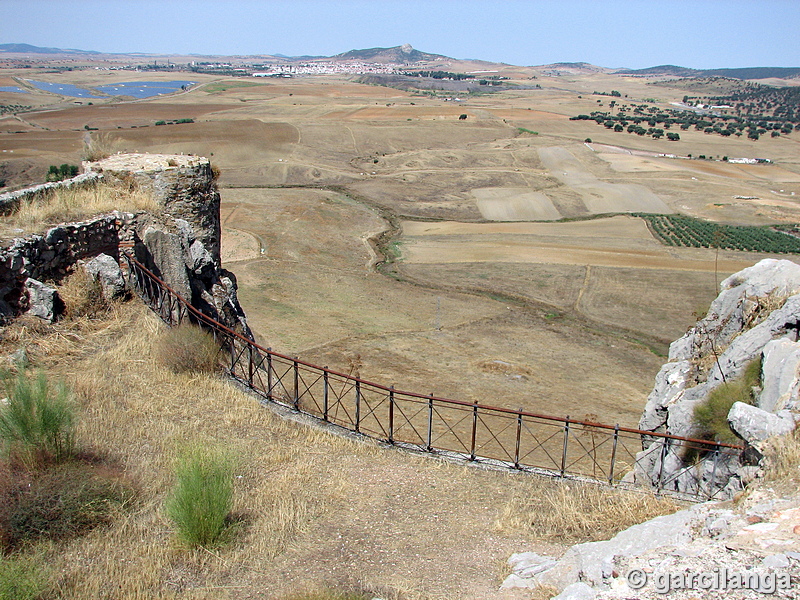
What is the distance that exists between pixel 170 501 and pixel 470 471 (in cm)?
444

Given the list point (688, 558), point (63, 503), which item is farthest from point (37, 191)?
point (688, 558)

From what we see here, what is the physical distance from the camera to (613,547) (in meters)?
6.13

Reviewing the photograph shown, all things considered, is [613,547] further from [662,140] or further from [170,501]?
[662,140]

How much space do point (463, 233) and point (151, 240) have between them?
32.0 metres

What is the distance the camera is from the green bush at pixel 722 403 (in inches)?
378

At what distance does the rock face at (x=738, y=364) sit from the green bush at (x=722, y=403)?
0.51 ft

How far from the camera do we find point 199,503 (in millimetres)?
6438

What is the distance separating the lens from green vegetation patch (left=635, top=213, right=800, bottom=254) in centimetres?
4116

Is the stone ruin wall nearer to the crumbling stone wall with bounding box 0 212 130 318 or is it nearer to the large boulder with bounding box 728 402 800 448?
the crumbling stone wall with bounding box 0 212 130 318

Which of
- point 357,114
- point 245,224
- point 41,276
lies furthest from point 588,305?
point 357,114

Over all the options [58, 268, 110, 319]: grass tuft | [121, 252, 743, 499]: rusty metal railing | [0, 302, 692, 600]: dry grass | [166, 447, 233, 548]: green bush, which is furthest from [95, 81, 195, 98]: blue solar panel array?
[166, 447, 233, 548]: green bush

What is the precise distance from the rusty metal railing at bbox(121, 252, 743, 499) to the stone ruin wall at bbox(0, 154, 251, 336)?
52 cm

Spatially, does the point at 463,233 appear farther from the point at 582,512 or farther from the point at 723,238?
the point at 582,512

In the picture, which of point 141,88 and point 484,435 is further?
point 141,88
